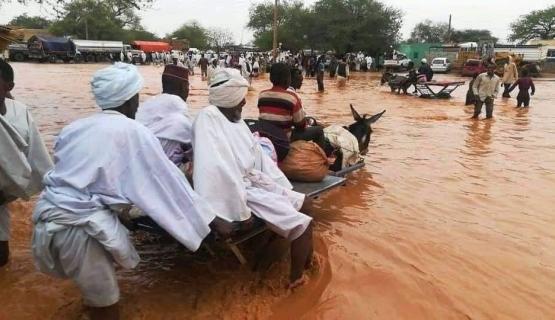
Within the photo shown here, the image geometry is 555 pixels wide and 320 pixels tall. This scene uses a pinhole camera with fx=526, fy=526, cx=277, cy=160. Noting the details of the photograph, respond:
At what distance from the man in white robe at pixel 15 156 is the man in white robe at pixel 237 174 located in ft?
4.13

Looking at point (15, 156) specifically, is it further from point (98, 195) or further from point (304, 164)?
point (304, 164)

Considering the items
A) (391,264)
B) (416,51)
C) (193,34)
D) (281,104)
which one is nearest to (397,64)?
(416,51)

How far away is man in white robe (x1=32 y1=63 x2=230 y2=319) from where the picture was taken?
256cm

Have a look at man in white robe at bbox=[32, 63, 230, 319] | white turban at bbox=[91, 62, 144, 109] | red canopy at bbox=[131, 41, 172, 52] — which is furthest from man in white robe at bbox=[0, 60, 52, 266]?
red canopy at bbox=[131, 41, 172, 52]

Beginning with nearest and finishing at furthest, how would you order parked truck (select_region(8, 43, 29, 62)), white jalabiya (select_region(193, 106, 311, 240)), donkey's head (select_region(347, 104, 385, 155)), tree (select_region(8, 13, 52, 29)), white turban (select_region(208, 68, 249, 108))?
1. white jalabiya (select_region(193, 106, 311, 240))
2. white turban (select_region(208, 68, 249, 108))
3. donkey's head (select_region(347, 104, 385, 155))
4. parked truck (select_region(8, 43, 29, 62))
5. tree (select_region(8, 13, 52, 29))

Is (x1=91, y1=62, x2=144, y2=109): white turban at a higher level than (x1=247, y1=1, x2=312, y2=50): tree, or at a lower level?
lower

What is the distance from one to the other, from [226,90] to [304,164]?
159 centimetres

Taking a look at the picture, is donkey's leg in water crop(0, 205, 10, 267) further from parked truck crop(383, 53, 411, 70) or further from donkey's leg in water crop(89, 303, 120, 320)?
parked truck crop(383, 53, 411, 70)

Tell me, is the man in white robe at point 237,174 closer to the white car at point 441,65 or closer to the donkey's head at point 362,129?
the donkey's head at point 362,129

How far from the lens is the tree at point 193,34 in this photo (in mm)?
88375

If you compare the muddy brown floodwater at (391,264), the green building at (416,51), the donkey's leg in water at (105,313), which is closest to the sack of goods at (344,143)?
the muddy brown floodwater at (391,264)

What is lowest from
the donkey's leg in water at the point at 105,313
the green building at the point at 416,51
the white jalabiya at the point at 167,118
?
the donkey's leg in water at the point at 105,313

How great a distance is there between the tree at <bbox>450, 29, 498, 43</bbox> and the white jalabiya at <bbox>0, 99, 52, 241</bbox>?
7567 centimetres

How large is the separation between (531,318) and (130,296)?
268 cm
